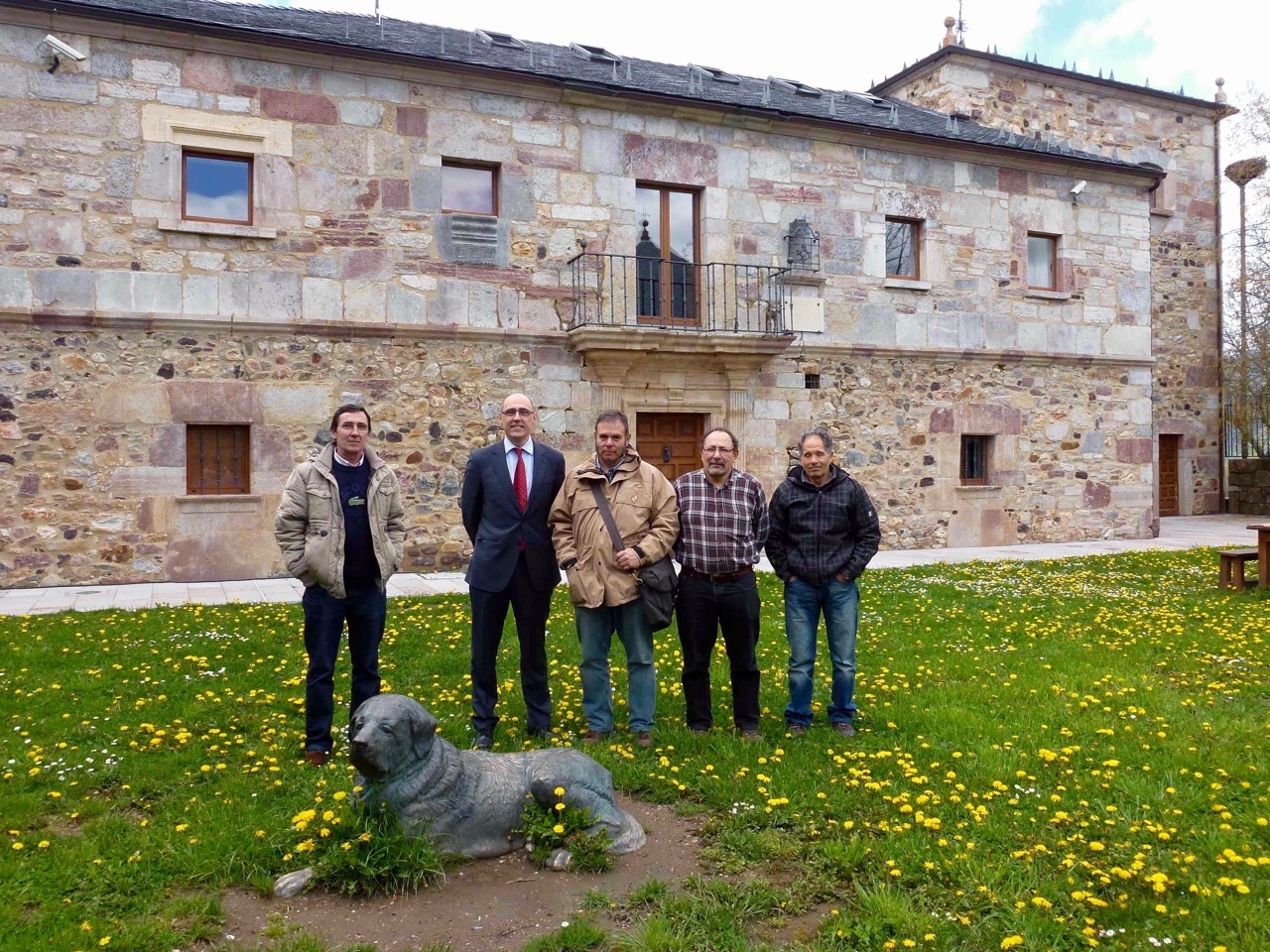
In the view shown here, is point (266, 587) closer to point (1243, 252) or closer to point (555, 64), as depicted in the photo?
point (555, 64)

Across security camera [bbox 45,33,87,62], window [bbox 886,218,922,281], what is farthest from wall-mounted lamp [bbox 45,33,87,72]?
window [bbox 886,218,922,281]

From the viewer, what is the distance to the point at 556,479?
490 centimetres

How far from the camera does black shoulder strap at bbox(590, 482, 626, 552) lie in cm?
455

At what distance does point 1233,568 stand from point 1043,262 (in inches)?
277

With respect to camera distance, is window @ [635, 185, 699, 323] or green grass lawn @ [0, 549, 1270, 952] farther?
window @ [635, 185, 699, 323]

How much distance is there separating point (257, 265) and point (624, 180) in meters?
4.75

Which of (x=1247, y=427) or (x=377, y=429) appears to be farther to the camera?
(x=1247, y=427)

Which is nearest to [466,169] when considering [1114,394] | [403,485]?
[403,485]

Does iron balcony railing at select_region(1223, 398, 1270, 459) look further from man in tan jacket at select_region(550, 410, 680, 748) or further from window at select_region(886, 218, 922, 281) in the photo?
man in tan jacket at select_region(550, 410, 680, 748)

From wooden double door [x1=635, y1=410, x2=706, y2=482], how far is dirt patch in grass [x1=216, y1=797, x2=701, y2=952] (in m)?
9.12

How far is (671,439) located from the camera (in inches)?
498

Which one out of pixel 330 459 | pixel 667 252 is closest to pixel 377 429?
pixel 667 252

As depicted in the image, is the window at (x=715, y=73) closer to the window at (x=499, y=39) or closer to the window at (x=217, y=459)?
the window at (x=499, y=39)

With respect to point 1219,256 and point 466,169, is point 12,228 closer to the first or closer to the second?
point 466,169
